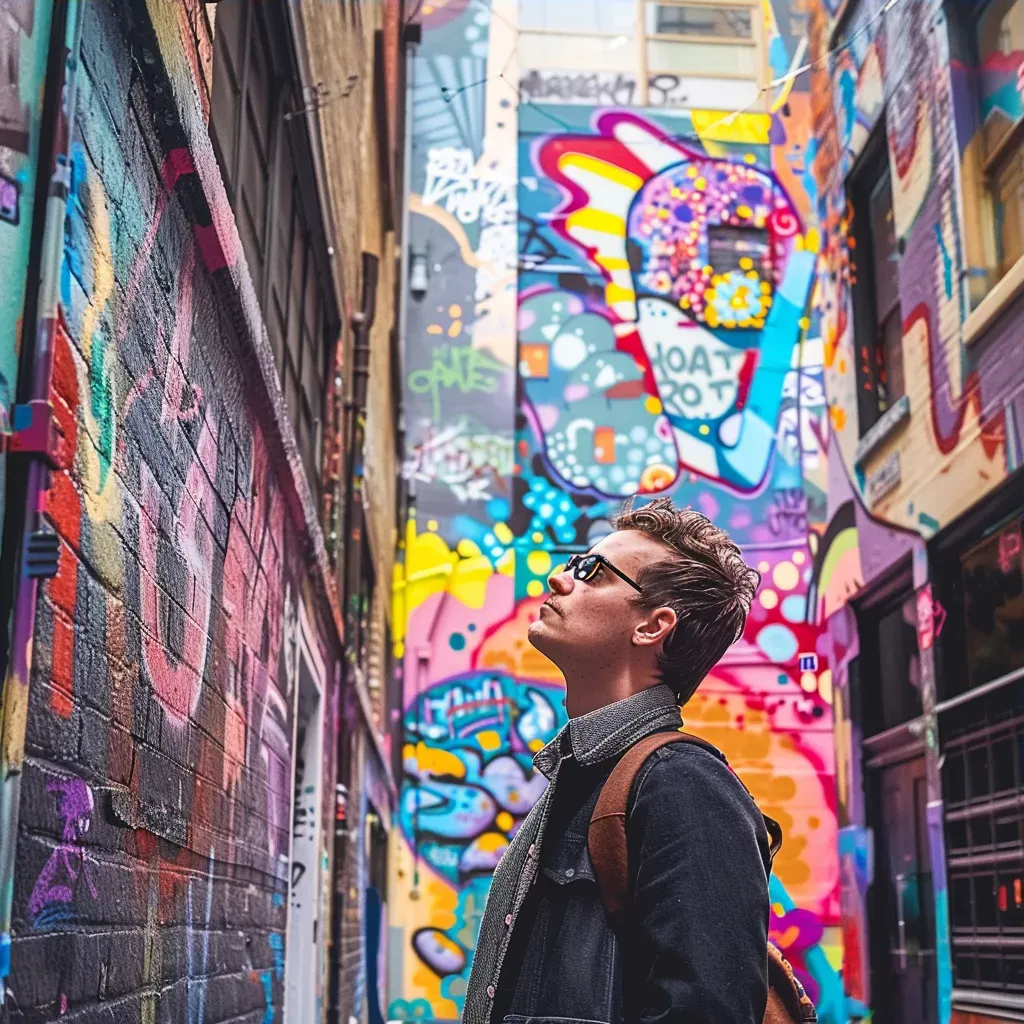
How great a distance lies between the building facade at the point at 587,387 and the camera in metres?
15.3

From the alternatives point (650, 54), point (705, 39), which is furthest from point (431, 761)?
point (705, 39)

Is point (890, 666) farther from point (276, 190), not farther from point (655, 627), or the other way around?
point (655, 627)

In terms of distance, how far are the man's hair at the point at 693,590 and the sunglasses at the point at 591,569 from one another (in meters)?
0.02

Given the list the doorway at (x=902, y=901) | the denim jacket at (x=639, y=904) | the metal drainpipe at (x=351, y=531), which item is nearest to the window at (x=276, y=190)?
the metal drainpipe at (x=351, y=531)

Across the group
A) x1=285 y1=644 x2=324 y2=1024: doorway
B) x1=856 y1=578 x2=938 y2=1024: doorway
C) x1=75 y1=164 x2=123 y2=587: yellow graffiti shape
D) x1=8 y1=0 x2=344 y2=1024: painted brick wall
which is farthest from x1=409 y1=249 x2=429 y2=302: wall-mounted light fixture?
x1=75 y1=164 x2=123 y2=587: yellow graffiti shape

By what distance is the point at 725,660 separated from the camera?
1569 centimetres

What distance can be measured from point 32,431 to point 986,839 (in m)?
6.34

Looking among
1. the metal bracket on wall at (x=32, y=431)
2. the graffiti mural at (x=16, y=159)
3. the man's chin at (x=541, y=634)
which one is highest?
the graffiti mural at (x=16, y=159)

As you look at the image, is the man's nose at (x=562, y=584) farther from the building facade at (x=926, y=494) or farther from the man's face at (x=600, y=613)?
the building facade at (x=926, y=494)

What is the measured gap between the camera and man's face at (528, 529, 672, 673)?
2.22 meters

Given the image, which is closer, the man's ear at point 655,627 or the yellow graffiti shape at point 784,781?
the man's ear at point 655,627

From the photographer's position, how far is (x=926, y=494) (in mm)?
7965

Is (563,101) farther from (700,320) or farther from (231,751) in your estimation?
(231,751)

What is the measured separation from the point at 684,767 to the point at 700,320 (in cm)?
1508
